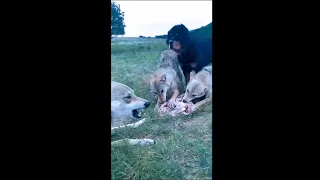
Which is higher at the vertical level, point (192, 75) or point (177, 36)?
point (177, 36)

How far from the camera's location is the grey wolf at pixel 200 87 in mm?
1329

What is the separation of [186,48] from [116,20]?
33cm

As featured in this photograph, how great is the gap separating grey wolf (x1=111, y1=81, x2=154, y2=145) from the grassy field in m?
0.02

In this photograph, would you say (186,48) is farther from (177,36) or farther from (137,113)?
(137,113)

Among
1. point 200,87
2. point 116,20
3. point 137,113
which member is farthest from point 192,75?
point 116,20

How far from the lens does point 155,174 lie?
127 centimetres

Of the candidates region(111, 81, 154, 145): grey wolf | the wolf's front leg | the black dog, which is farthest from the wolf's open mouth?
the black dog

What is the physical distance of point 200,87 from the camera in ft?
4.47

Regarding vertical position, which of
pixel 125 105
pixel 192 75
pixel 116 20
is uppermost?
pixel 116 20

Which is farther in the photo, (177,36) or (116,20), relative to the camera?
(177,36)
